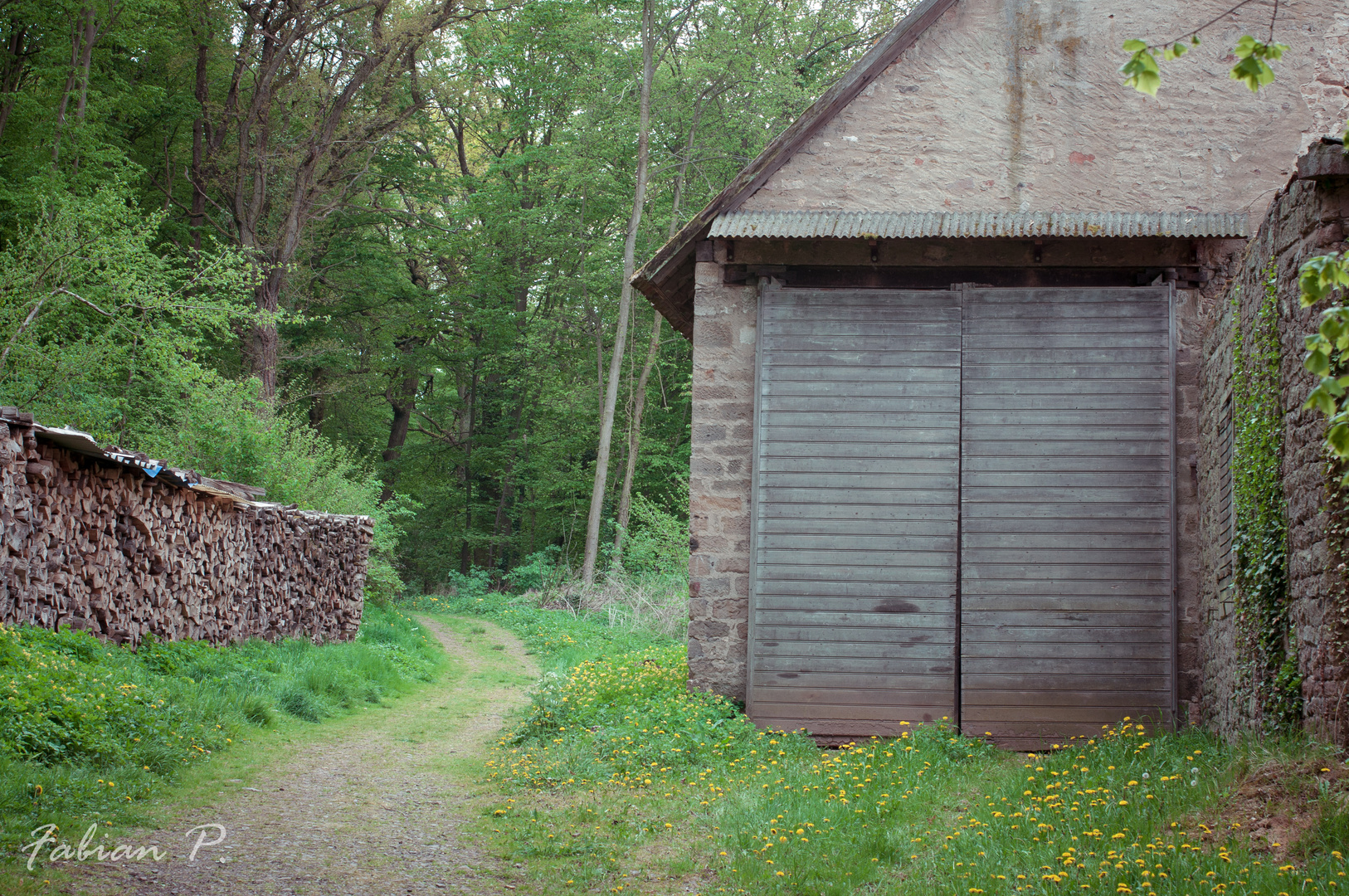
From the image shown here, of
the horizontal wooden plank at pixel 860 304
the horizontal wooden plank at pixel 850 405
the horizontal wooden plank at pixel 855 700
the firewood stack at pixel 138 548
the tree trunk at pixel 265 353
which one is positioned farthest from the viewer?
the tree trunk at pixel 265 353

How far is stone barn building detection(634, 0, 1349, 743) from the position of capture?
8008 mm

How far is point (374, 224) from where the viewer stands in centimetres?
2714

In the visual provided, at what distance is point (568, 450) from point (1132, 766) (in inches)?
934

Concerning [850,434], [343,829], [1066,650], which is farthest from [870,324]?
[343,829]

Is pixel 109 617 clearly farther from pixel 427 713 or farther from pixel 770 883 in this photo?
pixel 770 883

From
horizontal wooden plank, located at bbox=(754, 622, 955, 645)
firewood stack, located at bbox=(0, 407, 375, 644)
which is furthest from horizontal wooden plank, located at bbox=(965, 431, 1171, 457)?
firewood stack, located at bbox=(0, 407, 375, 644)

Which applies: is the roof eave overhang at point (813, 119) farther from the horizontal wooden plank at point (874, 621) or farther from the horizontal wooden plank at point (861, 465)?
the horizontal wooden plank at point (874, 621)

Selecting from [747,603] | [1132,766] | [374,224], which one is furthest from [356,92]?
[1132,766]

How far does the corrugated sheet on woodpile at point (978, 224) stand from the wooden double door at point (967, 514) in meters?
0.56

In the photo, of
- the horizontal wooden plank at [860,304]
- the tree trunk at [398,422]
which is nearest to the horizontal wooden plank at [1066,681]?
the horizontal wooden plank at [860,304]

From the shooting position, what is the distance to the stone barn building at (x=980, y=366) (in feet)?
26.3

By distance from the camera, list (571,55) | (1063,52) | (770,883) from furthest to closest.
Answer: (571,55) → (1063,52) → (770,883)

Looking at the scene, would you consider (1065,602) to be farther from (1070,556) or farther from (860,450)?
(860,450)

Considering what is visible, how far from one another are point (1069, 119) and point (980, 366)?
2.23 meters
